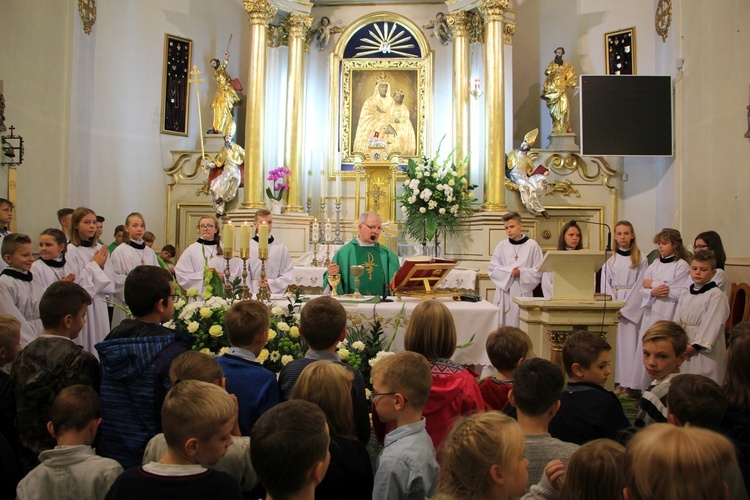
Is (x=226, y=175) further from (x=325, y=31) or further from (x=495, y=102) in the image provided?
(x=495, y=102)

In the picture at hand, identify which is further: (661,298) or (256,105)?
(256,105)

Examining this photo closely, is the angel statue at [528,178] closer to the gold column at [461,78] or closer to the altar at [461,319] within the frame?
the gold column at [461,78]

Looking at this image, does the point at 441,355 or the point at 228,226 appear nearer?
the point at 441,355

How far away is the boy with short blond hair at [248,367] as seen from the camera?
282cm

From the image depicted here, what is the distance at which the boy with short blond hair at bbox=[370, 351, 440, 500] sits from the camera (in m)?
2.24

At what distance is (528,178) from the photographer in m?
10.7

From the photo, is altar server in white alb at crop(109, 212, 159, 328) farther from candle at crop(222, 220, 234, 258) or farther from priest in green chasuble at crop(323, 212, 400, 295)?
candle at crop(222, 220, 234, 258)

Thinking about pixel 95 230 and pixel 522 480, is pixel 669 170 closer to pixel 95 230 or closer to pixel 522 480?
pixel 95 230

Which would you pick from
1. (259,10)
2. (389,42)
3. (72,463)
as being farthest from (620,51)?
(72,463)

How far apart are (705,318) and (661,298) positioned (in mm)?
1223

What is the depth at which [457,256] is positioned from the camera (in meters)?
11.0

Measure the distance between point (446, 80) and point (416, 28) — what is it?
3.58 feet

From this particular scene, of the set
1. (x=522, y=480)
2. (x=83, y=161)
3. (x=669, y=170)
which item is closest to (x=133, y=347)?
(x=522, y=480)

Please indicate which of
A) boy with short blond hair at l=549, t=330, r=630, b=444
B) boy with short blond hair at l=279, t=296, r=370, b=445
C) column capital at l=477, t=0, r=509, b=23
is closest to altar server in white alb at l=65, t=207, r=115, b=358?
boy with short blond hair at l=279, t=296, r=370, b=445
